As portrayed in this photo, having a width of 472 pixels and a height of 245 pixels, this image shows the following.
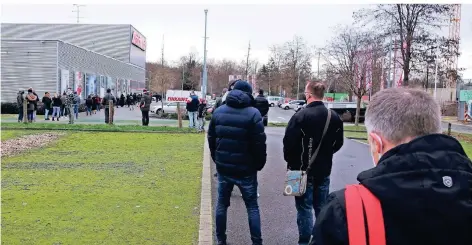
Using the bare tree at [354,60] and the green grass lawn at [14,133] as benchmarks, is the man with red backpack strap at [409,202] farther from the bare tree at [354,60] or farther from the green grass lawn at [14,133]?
the bare tree at [354,60]

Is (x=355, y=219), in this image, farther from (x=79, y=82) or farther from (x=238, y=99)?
(x=79, y=82)

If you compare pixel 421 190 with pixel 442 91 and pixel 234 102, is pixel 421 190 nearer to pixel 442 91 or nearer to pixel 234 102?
pixel 234 102

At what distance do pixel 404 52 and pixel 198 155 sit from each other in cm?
2146

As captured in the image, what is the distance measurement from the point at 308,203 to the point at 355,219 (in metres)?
3.59

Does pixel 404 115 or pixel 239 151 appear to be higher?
pixel 404 115

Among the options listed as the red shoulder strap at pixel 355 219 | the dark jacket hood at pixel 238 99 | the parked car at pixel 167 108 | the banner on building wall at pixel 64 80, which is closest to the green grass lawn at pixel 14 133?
the dark jacket hood at pixel 238 99

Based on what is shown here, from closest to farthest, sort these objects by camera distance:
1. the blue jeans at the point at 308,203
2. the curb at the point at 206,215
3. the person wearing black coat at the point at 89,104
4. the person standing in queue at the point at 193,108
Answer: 1. the blue jeans at the point at 308,203
2. the curb at the point at 206,215
3. the person standing in queue at the point at 193,108
4. the person wearing black coat at the point at 89,104

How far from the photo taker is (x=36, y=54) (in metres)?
37.0

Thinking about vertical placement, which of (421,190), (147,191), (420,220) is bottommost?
(147,191)

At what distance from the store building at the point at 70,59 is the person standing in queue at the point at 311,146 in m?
34.7

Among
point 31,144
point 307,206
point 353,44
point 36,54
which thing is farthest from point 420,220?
point 36,54

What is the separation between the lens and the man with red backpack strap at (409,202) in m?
1.67

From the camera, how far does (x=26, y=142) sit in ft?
47.6

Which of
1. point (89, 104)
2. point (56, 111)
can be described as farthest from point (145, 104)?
point (89, 104)
